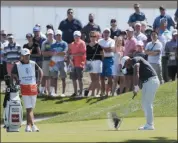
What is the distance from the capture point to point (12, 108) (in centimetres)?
1881

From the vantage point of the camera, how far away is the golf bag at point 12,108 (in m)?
18.8

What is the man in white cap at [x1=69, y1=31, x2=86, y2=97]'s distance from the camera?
24.8 m

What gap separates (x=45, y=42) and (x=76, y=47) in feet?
3.78

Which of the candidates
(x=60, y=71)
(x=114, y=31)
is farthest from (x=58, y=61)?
(x=114, y=31)

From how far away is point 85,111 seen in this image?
23.1 m

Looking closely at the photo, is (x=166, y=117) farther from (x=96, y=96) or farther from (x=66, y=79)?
(x=66, y=79)

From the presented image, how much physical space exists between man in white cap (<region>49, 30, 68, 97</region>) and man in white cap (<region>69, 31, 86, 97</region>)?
243mm

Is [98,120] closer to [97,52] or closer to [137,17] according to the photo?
[97,52]

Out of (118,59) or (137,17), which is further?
(137,17)

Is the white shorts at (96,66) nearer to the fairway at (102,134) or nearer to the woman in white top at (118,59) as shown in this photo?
the woman in white top at (118,59)

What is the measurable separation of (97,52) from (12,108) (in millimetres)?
6535

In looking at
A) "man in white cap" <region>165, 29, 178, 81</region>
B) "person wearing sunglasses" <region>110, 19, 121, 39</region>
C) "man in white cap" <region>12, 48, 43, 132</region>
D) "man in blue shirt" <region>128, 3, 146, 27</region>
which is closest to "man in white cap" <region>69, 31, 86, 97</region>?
"person wearing sunglasses" <region>110, 19, 121, 39</region>

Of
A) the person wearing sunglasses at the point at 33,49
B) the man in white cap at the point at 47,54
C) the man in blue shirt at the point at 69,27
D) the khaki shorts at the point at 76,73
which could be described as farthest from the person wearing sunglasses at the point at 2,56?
the khaki shorts at the point at 76,73

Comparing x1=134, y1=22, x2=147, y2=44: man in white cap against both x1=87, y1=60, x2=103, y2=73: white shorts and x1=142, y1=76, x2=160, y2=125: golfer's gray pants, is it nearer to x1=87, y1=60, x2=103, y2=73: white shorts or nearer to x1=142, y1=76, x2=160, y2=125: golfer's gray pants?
x1=87, y1=60, x2=103, y2=73: white shorts
